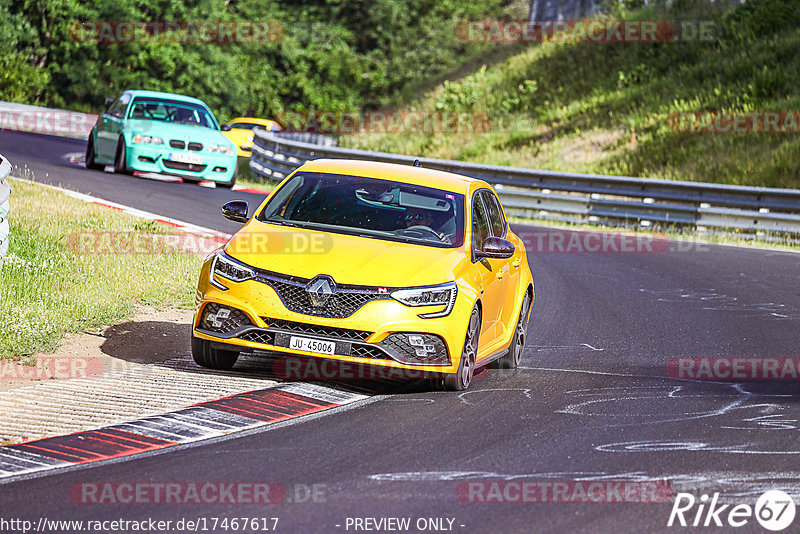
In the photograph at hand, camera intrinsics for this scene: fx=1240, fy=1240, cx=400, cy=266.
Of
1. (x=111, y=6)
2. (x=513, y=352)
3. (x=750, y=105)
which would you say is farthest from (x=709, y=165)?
(x=111, y=6)

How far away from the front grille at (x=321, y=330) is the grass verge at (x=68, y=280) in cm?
218

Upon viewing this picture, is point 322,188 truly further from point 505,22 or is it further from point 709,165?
point 505,22

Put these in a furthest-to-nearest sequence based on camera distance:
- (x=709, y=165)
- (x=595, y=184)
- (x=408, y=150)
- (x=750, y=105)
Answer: (x=408, y=150), (x=750, y=105), (x=709, y=165), (x=595, y=184)

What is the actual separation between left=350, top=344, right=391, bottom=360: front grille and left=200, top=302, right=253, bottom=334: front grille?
0.77 m

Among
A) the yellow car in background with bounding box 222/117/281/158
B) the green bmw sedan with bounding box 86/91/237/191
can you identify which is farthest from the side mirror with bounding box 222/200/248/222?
the yellow car in background with bounding box 222/117/281/158

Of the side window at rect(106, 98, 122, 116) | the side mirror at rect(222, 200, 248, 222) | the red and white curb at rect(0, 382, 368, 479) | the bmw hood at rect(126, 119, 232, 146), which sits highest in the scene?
the side window at rect(106, 98, 122, 116)

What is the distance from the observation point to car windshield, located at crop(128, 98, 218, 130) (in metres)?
23.8

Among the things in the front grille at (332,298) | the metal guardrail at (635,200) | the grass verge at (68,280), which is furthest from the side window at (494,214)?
the metal guardrail at (635,200)

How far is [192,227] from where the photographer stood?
17.4m

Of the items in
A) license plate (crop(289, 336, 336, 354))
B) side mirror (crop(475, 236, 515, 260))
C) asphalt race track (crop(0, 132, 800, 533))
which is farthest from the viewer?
side mirror (crop(475, 236, 515, 260))

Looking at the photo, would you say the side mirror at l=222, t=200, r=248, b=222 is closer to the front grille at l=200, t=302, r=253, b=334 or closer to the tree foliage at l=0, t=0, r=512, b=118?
the front grille at l=200, t=302, r=253, b=334

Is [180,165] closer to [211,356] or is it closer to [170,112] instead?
[170,112]

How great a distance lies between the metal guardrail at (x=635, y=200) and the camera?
23.5m

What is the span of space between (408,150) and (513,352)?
90.1 ft
